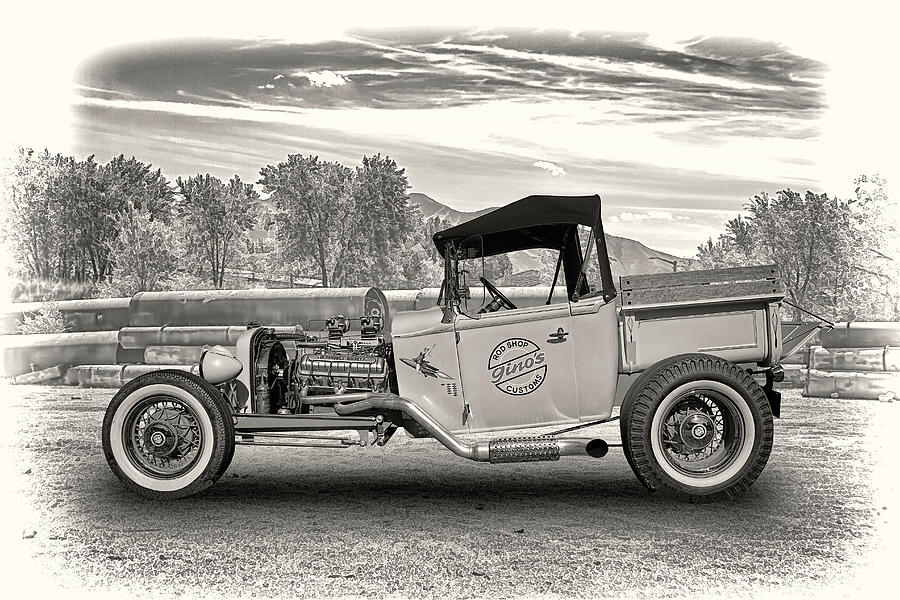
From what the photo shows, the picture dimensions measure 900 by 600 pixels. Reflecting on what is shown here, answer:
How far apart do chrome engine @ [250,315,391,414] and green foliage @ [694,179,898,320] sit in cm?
1504

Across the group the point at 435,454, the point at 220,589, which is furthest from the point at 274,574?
the point at 435,454

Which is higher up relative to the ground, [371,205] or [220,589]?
[371,205]

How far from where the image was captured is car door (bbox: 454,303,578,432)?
6352 mm

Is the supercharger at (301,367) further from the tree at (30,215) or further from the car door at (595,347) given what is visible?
the tree at (30,215)

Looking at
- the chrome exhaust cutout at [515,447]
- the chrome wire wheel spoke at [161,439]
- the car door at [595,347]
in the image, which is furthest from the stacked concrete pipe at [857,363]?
the chrome wire wheel spoke at [161,439]

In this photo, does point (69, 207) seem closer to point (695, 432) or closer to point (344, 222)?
point (344, 222)

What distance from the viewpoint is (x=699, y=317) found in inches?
251

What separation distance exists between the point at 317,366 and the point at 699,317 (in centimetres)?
355

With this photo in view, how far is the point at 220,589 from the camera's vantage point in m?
4.43

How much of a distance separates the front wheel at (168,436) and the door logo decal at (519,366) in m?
2.41

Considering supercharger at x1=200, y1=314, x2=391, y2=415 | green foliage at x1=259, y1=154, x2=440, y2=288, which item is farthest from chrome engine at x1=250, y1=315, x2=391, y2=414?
green foliage at x1=259, y1=154, x2=440, y2=288

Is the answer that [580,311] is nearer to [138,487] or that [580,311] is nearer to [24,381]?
[138,487]

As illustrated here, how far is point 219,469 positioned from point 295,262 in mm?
22426

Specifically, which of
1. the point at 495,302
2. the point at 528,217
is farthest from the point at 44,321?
the point at 528,217
